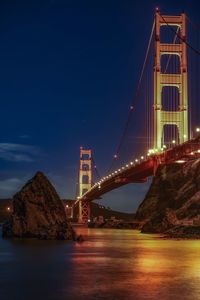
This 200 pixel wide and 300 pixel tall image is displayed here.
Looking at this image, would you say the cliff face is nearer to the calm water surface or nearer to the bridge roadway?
the bridge roadway

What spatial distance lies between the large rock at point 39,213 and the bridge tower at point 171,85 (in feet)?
120

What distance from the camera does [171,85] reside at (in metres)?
79.8

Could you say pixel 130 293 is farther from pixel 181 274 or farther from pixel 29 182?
pixel 29 182

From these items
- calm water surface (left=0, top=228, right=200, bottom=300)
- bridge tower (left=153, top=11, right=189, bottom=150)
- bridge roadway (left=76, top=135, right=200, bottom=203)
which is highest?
bridge tower (left=153, top=11, right=189, bottom=150)

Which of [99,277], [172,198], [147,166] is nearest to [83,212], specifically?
[147,166]

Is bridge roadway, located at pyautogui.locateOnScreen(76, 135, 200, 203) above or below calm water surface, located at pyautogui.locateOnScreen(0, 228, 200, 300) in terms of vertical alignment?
above

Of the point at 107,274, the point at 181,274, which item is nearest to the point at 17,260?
the point at 107,274

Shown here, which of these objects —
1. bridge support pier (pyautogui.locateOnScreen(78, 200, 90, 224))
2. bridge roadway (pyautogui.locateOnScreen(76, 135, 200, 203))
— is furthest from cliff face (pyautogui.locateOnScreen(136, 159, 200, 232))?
bridge support pier (pyautogui.locateOnScreen(78, 200, 90, 224))

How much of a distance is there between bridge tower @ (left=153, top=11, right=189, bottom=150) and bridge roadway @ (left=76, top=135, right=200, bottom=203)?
3.02 metres

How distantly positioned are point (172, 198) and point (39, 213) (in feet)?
115

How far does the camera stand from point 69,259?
2338cm

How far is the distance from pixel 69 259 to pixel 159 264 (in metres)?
4.37

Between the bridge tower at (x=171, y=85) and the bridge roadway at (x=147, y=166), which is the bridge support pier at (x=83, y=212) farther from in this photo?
the bridge tower at (x=171, y=85)

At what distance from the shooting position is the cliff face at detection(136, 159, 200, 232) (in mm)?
57334
